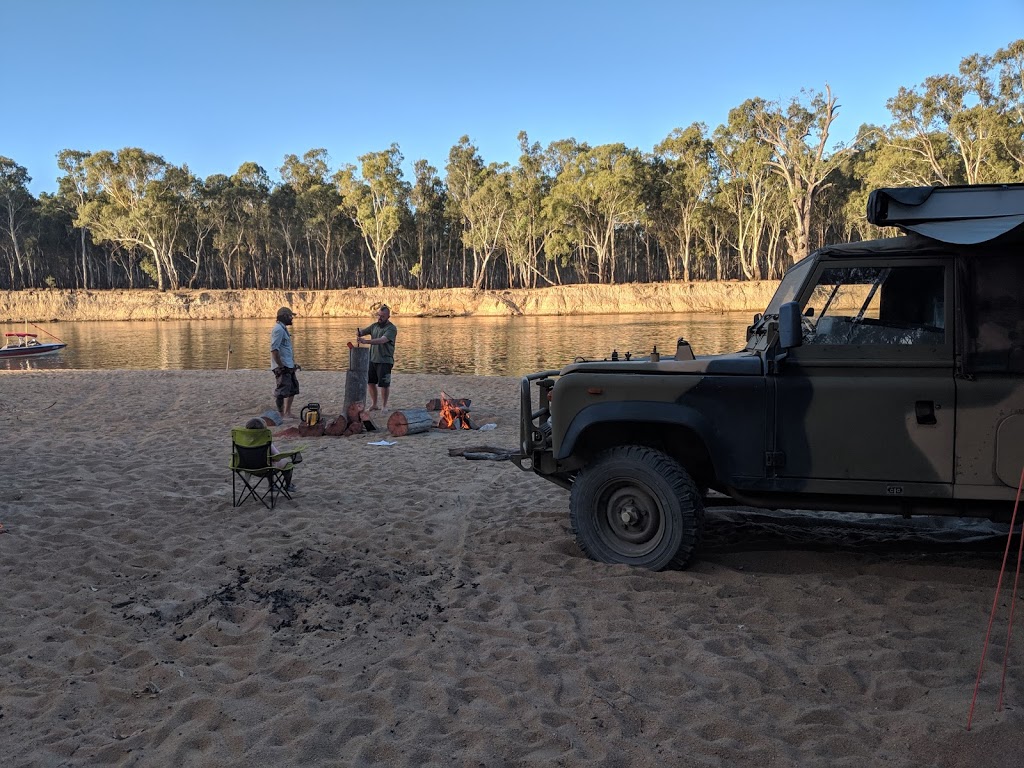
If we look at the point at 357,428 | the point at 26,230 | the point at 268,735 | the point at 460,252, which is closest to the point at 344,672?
the point at 268,735

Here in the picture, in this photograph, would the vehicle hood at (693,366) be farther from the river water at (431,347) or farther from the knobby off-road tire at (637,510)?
the river water at (431,347)

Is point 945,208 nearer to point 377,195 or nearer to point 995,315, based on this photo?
point 995,315

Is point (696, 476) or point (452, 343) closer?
point (696, 476)

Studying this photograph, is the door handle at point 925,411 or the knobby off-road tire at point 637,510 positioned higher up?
the door handle at point 925,411

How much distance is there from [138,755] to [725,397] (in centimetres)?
413

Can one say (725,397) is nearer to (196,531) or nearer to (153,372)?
(196,531)

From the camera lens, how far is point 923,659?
427 cm

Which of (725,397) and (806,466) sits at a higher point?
(725,397)

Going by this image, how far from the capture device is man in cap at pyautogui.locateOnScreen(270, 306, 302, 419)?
12328mm

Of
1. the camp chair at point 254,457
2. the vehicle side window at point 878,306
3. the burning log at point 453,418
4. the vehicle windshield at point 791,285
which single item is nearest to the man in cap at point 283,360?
the burning log at point 453,418

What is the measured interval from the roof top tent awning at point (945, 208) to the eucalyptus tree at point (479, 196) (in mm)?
69401

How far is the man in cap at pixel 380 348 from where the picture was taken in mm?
13356

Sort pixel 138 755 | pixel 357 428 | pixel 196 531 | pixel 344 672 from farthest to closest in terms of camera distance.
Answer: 1. pixel 357 428
2. pixel 196 531
3. pixel 344 672
4. pixel 138 755

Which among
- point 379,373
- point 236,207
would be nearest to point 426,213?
point 236,207
